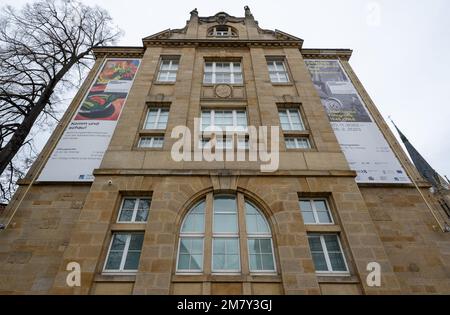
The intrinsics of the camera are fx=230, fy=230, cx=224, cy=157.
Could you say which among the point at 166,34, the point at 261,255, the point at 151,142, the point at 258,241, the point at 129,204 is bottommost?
the point at 261,255

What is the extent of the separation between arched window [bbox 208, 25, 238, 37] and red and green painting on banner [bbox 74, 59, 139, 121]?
6.38 meters

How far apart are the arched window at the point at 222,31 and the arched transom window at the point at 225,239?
46.0 feet

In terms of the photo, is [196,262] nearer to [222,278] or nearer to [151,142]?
[222,278]

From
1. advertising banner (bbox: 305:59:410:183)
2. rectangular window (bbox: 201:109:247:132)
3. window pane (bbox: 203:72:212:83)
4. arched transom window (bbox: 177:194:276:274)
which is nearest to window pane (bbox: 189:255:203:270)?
arched transom window (bbox: 177:194:276:274)

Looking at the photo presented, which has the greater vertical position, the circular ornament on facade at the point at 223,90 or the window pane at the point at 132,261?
the circular ornament on facade at the point at 223,90

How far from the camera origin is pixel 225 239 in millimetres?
7391

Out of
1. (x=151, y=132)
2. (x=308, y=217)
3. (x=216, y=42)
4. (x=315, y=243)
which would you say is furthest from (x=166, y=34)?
(x=315, y=243)

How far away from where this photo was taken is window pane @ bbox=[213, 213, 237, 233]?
759cm

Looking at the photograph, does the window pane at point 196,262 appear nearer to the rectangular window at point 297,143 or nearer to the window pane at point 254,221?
the window pane at point 254,221

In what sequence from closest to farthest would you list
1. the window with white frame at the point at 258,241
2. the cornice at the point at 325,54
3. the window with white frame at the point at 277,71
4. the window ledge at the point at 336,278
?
the window ledge at the point at 336,278
the window with white frame at the point at 258,241
the window with white frame at the point at 277,71
the cornice at the point at 325,54

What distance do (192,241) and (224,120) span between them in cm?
603

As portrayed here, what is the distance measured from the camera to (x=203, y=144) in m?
9.96

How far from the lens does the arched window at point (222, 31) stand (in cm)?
1736

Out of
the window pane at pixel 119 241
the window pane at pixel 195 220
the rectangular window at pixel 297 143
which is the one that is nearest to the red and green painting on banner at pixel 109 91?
the window pane at pixel 119 241
